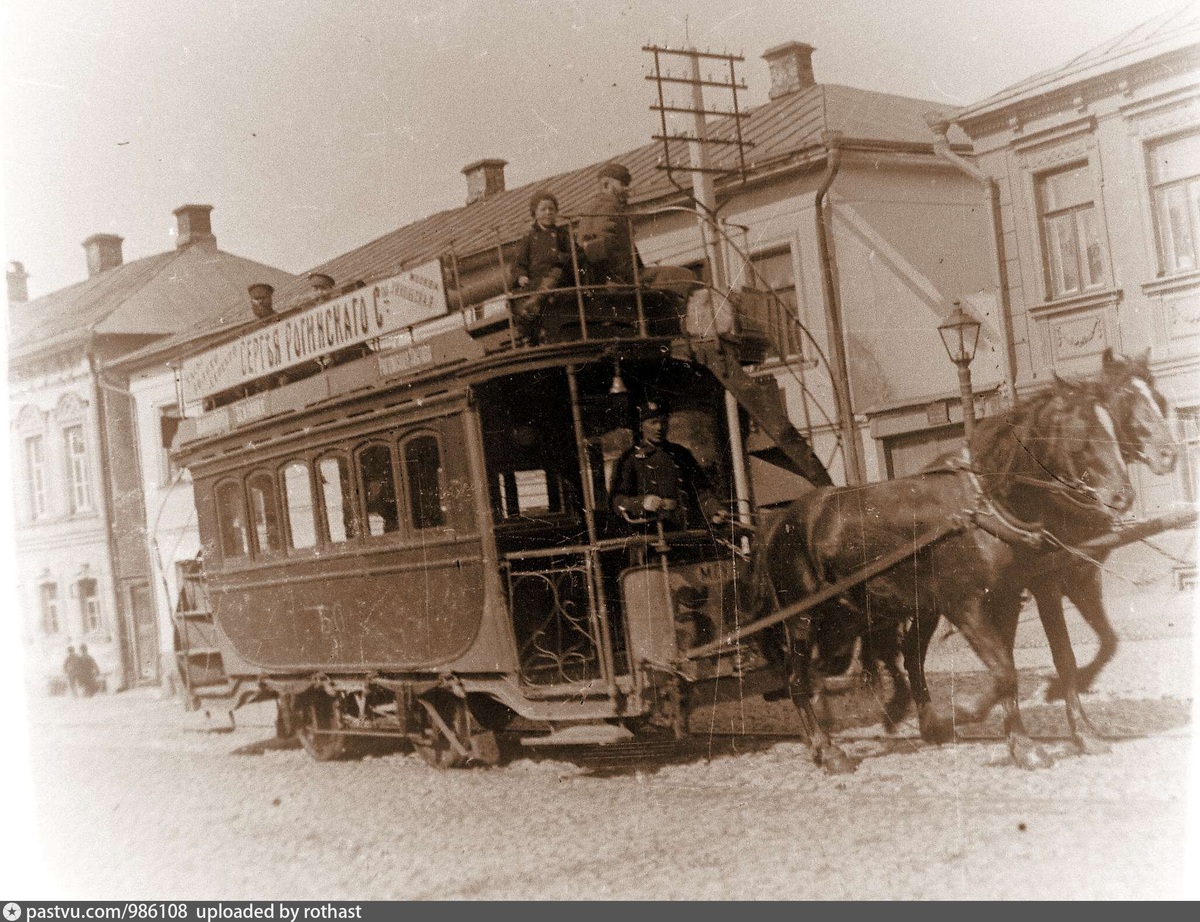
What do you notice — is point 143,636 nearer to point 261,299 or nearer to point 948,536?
point 261,299

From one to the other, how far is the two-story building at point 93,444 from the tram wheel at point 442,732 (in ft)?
12.0

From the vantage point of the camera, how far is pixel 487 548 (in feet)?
23.2

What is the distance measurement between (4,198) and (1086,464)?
21.1 ft

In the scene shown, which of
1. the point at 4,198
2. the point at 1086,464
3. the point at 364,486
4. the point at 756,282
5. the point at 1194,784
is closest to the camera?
the point at 1194,784

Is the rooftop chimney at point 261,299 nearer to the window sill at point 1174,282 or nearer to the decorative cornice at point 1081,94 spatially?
the decorative cornice at point 1081,94

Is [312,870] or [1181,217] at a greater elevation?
[1181,217]

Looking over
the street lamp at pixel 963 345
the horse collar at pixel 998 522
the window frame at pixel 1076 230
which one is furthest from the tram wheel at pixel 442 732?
the window frame at pixel 1076 230

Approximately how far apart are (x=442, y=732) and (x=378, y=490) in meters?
1.65

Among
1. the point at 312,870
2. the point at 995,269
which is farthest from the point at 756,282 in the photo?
the point at 312,870

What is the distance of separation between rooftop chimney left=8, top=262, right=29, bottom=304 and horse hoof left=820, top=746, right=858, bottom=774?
19.6ft

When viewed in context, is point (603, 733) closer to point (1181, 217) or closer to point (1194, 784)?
point (1194, 784)

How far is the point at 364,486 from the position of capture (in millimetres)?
7973

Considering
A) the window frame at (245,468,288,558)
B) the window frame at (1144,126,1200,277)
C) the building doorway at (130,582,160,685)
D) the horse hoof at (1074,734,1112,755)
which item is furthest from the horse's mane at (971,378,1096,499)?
the building doorway at (130,582,160,685)

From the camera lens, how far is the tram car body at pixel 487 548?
6.61 m
